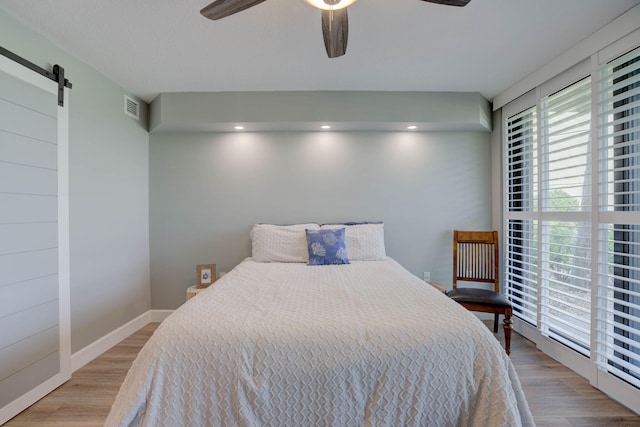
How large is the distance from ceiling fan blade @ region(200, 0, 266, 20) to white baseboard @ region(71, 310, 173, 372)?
8.67ft

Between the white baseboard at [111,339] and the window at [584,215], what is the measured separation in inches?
150

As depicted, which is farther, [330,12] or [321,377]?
[330,12]

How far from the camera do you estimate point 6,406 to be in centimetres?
172

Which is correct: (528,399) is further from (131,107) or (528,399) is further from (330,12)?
(131,107)

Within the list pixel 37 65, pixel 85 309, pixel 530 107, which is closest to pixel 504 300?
pixel 530 107

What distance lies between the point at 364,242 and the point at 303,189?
91 cm

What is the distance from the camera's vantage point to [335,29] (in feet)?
5.26

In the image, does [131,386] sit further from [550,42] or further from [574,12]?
[550,42]

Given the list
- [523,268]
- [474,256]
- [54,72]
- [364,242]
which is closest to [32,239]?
[54,72]

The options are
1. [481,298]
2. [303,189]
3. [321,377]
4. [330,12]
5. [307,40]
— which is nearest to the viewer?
[321,377]

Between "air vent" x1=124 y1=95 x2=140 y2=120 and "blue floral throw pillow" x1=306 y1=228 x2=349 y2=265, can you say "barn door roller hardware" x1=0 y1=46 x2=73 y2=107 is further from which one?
"blue floral throw pillow" x1=306 y1=228 x2=349 y2=265

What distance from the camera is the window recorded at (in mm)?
1880

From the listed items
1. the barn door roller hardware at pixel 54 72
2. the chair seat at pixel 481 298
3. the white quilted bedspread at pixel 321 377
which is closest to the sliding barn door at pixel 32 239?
the barn door roller hardware at pixel 54 72

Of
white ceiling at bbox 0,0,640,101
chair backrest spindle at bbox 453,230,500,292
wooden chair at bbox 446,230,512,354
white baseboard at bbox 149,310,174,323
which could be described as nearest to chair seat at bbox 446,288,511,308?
wooden chair at bbox 446,230,512,354
